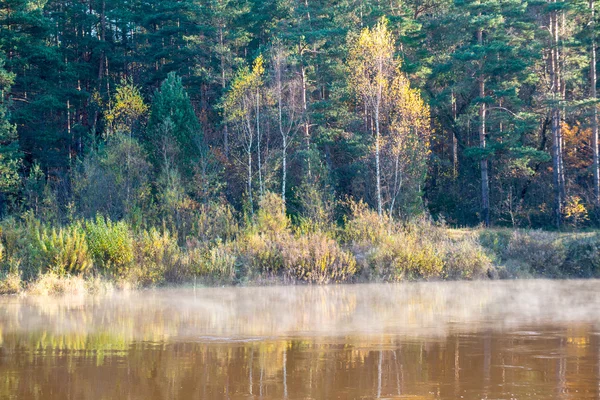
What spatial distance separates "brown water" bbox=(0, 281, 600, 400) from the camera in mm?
10773

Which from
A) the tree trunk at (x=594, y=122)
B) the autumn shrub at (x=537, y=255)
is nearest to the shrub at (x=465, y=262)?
the autumn shrub at (x=537, y=255)

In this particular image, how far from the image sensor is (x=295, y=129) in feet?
125

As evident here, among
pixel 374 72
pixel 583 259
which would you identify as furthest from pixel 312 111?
pixel 583 259

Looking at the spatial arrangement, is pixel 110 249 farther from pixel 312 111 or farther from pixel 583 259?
pixel 312 111

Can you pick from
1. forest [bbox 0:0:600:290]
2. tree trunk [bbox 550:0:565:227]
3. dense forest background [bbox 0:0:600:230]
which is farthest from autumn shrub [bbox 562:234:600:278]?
Result: tree trunk [bbox 550:0:565:227]

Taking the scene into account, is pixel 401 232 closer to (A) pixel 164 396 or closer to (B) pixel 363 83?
(B) pixel 363 83

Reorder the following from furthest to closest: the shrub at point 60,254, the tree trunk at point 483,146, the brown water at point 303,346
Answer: the tree trunk at point 483,146 → the shrub at point 60,254 → the brown water at point 303,346

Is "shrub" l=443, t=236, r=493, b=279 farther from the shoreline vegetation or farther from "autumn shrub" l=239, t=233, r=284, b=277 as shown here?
"autumn shrub" l=239, t=233, r=284, b=277

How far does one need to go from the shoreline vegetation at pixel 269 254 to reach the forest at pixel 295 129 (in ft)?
0.38

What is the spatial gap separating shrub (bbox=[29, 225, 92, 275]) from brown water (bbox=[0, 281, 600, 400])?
193 cm

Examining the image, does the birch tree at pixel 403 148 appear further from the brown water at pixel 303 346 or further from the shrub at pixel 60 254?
the shrub at pixel 60 254

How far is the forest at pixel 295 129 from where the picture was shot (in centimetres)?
2794

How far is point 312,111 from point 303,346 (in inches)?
1072

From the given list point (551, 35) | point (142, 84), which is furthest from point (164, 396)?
point (142, 84)
